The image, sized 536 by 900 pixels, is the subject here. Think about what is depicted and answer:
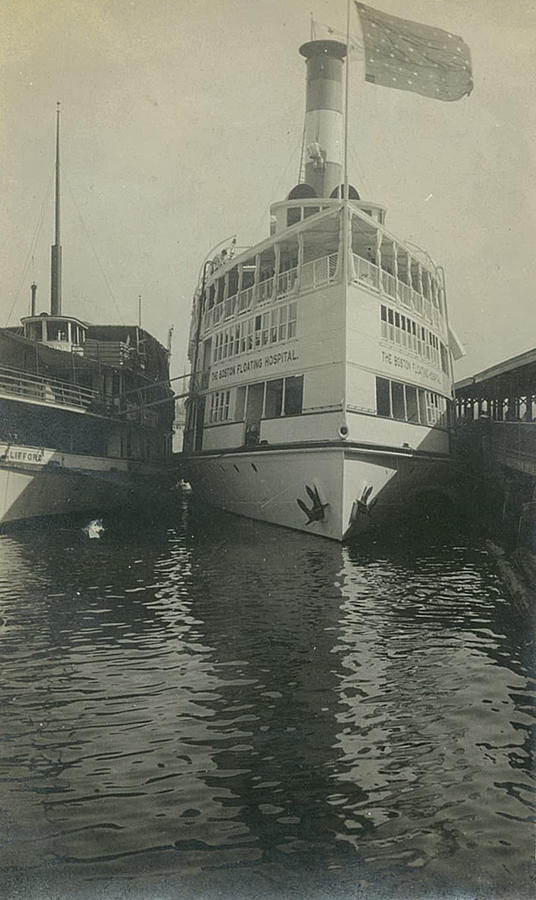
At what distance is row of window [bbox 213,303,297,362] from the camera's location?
20.8 meters

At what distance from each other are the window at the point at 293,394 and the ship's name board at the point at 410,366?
2651mm

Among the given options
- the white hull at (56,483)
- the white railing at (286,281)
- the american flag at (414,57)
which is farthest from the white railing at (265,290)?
the american flag at (414,57)

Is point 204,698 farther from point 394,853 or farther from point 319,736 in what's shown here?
point 394,853

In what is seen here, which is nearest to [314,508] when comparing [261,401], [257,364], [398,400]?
[398,400]

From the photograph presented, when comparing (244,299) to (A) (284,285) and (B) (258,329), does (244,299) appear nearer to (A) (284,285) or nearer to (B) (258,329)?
(B) (258,329)

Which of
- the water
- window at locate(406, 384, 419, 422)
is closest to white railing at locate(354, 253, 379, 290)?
window at locate(406, 384, 419, 422)

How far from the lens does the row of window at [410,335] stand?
2059 centimetres

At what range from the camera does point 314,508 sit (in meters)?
18.2

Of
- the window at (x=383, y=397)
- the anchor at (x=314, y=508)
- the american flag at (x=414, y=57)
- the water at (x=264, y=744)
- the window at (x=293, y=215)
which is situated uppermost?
the window at (x=293, y=215)

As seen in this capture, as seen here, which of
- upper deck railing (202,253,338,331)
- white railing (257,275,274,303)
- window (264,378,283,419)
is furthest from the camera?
white railing (257,275,274,303)

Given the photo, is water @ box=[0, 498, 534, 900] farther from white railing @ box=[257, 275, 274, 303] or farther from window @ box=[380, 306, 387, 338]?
white railing @ box=[257, 275, 274, 303]

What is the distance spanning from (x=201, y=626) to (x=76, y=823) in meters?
5.07

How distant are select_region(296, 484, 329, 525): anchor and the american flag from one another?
10.3m

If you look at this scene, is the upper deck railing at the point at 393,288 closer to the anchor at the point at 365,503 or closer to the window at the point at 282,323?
the window at the point at 282,323
